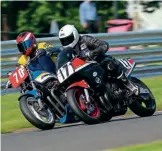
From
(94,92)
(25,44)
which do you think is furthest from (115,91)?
(25,44)

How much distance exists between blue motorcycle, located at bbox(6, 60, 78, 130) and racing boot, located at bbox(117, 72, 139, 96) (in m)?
0.83

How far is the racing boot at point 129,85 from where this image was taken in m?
9.64

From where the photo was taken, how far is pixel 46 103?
9.58m

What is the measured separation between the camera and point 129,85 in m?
9.73

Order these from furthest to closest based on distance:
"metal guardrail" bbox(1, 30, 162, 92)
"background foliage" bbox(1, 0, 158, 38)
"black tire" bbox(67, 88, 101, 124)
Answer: "background foliage" bbox(1, 0, 158, 38)
"metal guardrail" bbox(1, 30, 162, 92)
"black tire" bbox(67, 88, 101, 124)

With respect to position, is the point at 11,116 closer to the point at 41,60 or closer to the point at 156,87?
the point at 41,60

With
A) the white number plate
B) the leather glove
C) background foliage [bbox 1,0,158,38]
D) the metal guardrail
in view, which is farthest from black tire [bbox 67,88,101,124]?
background foliage [bbox 1,0,158,38]

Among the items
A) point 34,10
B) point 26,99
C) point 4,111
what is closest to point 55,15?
point 34,10

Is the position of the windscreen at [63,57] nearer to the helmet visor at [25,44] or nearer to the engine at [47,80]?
the engine at [47,80]

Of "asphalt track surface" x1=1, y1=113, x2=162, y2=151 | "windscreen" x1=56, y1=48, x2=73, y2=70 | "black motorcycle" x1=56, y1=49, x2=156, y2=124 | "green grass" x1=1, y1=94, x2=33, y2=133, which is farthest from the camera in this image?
"green grass" x1=1, y1=94, x2=33, y2=133

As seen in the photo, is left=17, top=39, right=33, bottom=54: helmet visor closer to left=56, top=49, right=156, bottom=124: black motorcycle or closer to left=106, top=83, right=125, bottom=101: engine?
left=56, top=49, right=156, bottom=124: black motorcycle

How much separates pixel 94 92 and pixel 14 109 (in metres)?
1.94

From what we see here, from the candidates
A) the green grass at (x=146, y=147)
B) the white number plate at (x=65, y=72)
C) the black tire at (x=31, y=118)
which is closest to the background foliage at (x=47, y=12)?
the white number plate at (x=65, y=72)

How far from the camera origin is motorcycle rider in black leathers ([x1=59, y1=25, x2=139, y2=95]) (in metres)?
9.59
